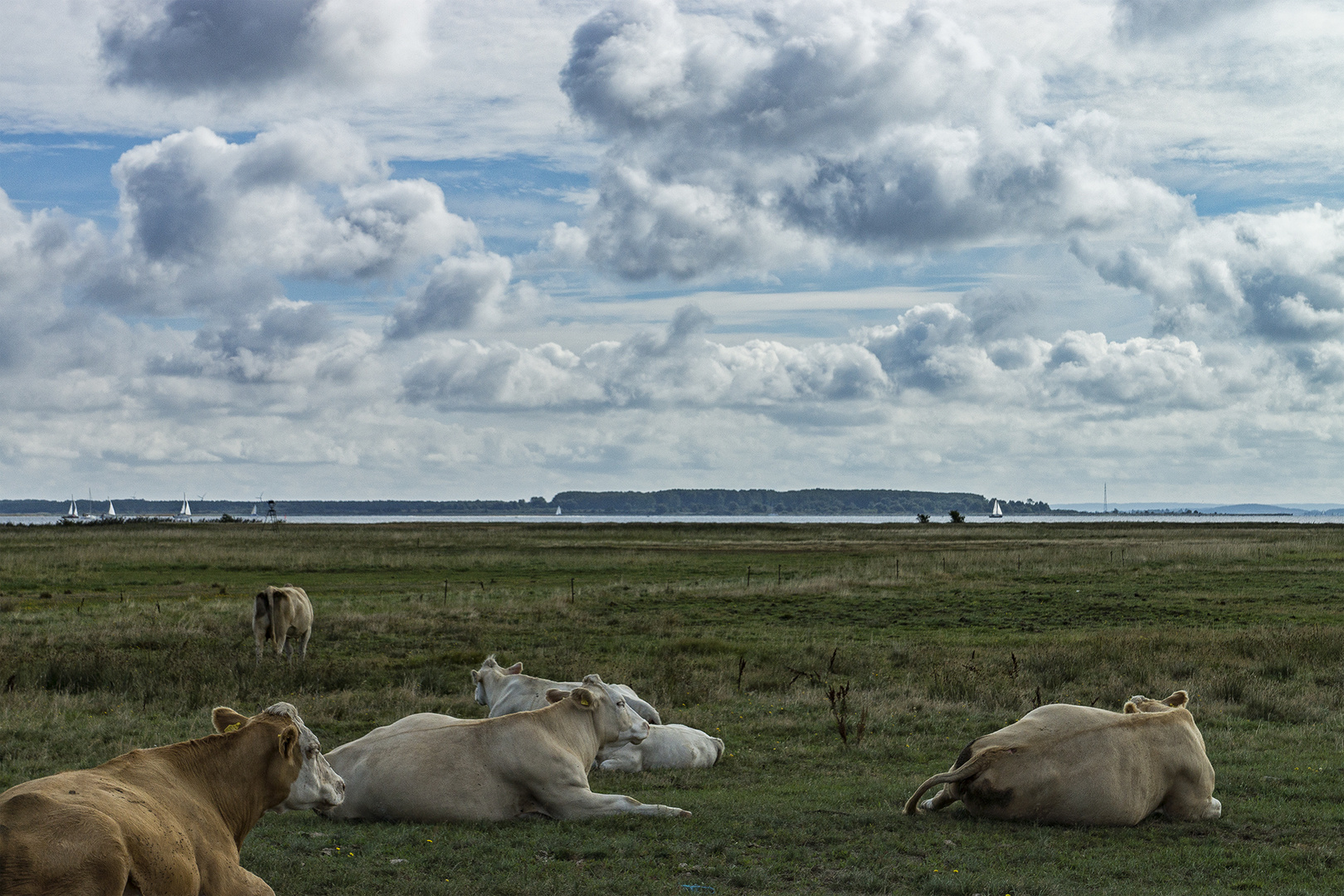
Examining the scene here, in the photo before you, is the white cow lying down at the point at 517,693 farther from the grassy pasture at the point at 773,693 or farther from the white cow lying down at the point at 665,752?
the grassy pasture at the point at 773,693

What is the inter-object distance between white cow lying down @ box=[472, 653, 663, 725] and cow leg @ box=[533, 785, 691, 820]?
2606 mm

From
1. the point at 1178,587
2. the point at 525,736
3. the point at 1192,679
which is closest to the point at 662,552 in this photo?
the point at 1178,587

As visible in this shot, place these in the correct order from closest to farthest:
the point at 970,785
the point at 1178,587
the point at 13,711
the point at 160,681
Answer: the point at 970,785
the point at 13,711
the point at 160,681
the point at 1178,587

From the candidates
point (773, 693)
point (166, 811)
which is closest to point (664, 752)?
point (773, 693)

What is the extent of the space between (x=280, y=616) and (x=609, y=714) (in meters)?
13.1

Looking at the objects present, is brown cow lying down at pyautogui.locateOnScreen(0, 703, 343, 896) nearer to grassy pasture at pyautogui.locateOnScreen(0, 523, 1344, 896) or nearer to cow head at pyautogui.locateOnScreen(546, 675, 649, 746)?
grassy pasture at pyautogui.locateOnScreen(0, 523, 1344, 896)

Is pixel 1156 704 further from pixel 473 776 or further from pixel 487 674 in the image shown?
pixel 487 674

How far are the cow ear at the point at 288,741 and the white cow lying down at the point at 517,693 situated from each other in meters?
5.05

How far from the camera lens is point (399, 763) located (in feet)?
29.7

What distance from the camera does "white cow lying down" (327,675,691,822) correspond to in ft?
29.4

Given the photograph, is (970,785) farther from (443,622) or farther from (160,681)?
(443,622)

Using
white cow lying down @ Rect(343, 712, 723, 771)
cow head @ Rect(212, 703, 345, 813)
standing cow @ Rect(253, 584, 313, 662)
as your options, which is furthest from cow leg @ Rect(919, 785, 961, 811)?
standing cow @ Rect(253, 584, 313, 662)

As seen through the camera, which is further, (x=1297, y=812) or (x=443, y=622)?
(x=443, y=622)

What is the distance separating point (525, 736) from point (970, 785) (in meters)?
3.73
